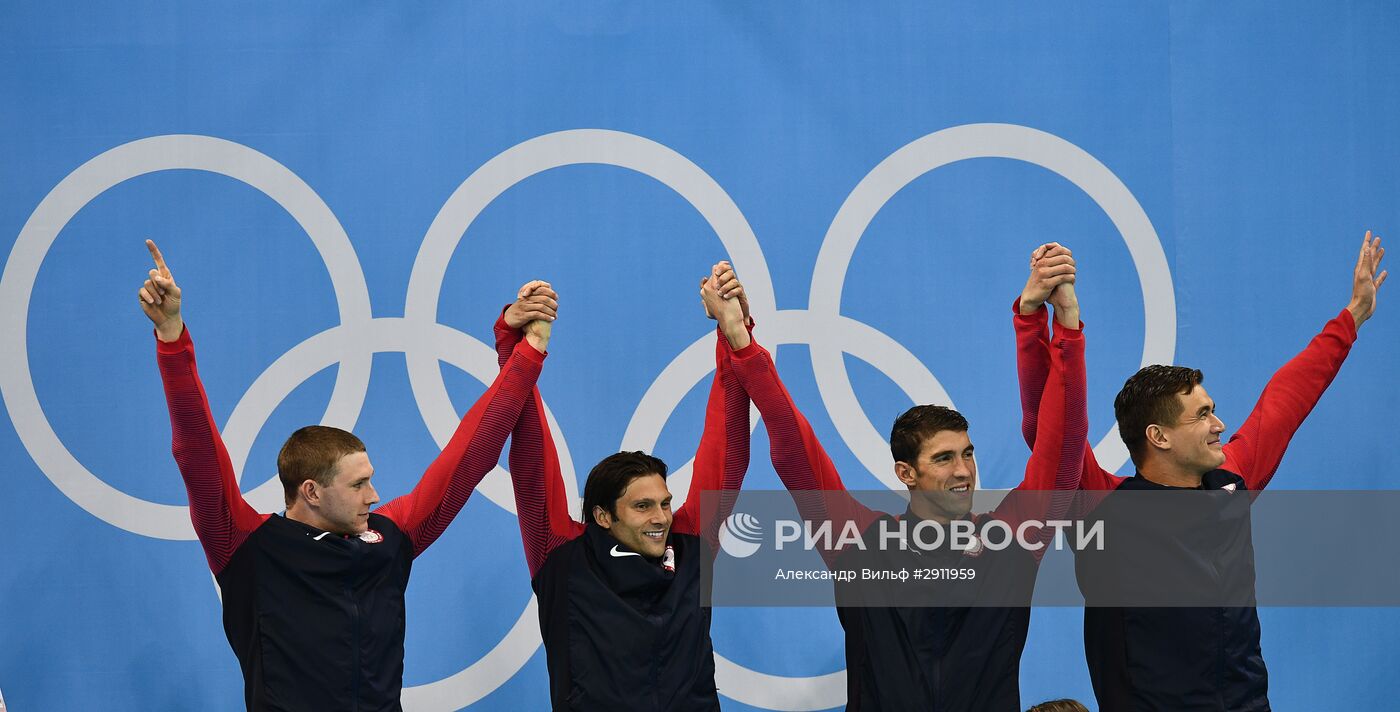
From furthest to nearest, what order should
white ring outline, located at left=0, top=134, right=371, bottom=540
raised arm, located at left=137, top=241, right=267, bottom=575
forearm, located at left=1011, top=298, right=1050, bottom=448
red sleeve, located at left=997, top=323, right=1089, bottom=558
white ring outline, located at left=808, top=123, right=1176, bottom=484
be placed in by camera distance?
1. white ring outline, located at left=808, top=123, right=1176, bottom=484
2. white ring outline, located at left=0, top=134, right=371, bottom=540
3. forearm, located at left=1011, top=298, right=1050, bottom=448
4. red sleeve, located at left=997, top=323, right=1089, bottom=558
5. raised arm, located at left=137, top=241, right=267, bottom=575

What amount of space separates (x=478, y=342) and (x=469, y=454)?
0.82m

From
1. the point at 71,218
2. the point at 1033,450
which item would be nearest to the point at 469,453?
the point at 1033,450

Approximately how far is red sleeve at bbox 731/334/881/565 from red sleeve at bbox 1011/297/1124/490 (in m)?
0.50

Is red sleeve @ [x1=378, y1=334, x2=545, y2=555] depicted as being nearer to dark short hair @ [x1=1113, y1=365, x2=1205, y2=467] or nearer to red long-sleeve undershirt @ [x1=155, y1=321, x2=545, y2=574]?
red long-sleeve undershirt @ [x1=155, y1=321, x2=545, y2=574]

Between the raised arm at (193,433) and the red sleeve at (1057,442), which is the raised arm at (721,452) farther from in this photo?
the raised arm at (193,433)

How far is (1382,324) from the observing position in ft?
14.2

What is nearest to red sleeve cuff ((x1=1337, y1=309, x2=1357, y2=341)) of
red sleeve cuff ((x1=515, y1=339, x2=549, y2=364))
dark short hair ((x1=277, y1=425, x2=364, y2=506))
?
red sleeve cuff ((x1=515, y1=339, x2=549, y2=364))

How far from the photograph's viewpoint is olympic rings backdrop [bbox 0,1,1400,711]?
4074 millimetres

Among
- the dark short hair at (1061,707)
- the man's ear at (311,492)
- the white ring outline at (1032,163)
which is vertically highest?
the white ring outline at (1032,163)

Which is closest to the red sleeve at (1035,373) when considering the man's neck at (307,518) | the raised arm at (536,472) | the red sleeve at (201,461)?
the raised arm at (536,472)

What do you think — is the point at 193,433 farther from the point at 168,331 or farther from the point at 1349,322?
the point at 1349,322

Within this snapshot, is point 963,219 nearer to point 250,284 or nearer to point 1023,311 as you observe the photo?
point 1023,311

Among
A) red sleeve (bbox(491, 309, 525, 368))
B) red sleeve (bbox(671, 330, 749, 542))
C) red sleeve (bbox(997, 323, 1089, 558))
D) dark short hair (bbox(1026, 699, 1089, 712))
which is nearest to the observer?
dark short hair (bbox(1026, 699, 1089, 712))

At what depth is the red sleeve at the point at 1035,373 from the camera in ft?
10.8
